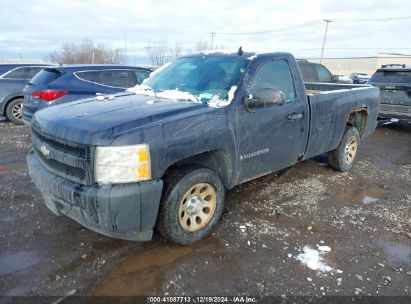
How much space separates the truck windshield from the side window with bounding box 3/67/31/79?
737cm

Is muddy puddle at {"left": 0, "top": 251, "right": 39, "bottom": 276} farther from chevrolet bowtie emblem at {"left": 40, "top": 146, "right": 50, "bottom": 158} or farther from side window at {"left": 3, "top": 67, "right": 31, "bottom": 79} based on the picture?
side window at {"left": 3, "top": 67, "right": 31, "bottom": 79}

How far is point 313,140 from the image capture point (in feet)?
15.9

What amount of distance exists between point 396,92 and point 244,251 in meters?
8.05

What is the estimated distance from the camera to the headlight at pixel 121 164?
2.81 metres

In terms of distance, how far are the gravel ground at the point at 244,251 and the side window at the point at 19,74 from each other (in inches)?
242

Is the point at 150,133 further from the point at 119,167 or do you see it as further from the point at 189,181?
the point at 189,181

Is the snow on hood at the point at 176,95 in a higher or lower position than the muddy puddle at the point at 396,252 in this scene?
higher

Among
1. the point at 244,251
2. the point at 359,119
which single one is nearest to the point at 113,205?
the point at 244,251

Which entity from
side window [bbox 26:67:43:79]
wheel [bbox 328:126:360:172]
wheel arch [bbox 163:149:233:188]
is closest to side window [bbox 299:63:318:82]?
wheel [bbox 328:126:360:172]

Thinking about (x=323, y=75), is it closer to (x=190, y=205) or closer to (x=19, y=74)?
(x=19, y=74)

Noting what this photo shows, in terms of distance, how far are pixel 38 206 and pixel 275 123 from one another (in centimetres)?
304

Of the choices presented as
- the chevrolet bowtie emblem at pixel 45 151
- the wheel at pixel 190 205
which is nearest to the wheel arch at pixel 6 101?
the chevrolet bowtie emblem at pixel 45 151

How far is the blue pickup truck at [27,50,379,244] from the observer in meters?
2.87

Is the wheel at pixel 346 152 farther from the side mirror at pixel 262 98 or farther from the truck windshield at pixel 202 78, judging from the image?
the truck windshield at pixel 202 78
